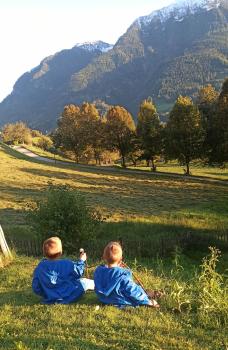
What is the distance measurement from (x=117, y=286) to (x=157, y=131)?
2244 inches

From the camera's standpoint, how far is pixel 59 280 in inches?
399

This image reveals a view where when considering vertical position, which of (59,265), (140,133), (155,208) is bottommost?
(155,208)

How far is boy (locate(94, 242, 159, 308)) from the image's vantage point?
31.4 feet

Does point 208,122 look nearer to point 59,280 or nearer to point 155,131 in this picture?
point 155,131

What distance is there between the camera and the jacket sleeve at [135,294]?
31.6 feet

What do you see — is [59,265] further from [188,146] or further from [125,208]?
[188,146]

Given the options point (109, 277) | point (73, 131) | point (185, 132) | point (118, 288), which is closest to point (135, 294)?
point (118, 288)

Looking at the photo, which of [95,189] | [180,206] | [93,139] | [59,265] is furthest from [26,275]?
[93,139]

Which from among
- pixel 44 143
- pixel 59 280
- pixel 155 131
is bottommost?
pixel 59 280

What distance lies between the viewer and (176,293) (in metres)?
9.83

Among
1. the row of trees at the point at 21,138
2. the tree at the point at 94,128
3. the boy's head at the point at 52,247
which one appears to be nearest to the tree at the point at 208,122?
A: the tree at the point at 94,128

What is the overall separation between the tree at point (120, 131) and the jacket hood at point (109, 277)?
61732 millimetres

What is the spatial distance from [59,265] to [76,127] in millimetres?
70511

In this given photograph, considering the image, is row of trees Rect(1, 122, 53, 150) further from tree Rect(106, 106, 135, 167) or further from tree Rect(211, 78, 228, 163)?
tree Rect(211, 78, 228, 163)
